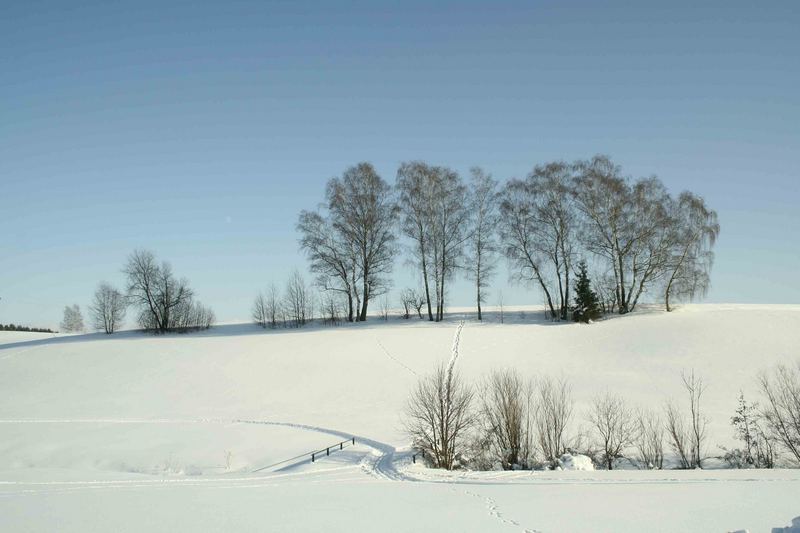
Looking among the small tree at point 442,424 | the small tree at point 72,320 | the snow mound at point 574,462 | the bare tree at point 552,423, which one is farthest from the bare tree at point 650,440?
the small tree at point 72,320

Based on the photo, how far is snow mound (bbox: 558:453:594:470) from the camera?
57.4 ft

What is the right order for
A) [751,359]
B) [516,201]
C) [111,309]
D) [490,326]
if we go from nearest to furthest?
[751,359] → [490,326] → [516,201] → [111,309]

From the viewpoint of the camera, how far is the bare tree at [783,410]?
18484 mm

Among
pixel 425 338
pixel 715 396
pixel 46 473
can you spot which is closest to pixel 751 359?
pixel 715 396

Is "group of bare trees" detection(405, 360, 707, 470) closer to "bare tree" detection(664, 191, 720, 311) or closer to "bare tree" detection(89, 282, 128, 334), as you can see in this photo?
"bare tree" detection(664, 191, 720, 311)

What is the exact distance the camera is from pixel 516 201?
39312 millimetres

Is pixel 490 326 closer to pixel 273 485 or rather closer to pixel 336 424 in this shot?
pixel 336 424

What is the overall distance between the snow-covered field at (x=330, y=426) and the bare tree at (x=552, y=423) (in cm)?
217

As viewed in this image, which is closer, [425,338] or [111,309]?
[425,338]

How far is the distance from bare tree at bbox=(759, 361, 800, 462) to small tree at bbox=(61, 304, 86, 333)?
308 ft

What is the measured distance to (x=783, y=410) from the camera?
2081 cm

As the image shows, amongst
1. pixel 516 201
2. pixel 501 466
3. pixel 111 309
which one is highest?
pixel 516 201

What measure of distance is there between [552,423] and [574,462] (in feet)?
10.5

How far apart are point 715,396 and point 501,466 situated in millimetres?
10429
